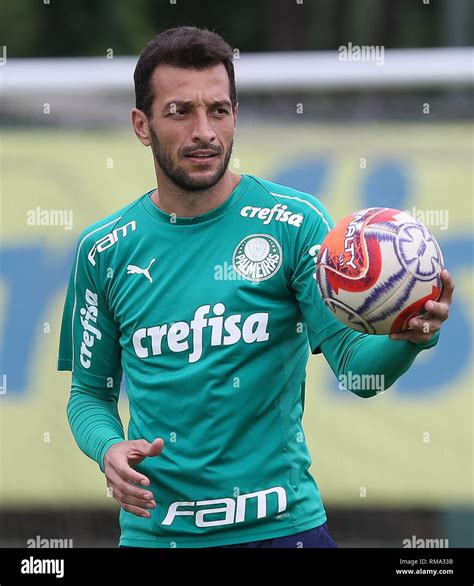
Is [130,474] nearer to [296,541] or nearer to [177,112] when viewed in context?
[296,541]

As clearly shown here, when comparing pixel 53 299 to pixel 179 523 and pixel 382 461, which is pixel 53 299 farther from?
pixel 179 523

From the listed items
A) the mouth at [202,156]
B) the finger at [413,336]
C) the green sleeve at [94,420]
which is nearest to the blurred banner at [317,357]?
the green sleeve at [94,420]

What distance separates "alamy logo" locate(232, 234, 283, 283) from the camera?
3.64m

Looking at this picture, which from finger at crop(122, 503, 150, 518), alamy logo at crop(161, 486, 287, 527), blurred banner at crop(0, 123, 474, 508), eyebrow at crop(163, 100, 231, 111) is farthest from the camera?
blurred banner at crop(0, 123, 474, 508)

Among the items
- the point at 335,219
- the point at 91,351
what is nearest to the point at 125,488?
the point at 91,351

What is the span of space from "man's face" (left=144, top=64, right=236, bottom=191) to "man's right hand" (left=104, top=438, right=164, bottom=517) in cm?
86

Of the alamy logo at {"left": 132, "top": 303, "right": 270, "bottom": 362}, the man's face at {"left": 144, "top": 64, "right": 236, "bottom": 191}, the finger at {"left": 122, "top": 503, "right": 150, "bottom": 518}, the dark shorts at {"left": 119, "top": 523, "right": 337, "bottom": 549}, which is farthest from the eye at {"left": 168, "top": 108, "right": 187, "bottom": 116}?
the dark shorts at {"left": 119, "top": 523, "right": 337, "bottom": 549}

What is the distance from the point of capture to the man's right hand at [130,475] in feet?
11.0

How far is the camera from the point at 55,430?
659cm

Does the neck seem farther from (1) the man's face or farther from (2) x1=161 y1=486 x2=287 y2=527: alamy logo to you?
(2) x1=161 y1=486 x2=287 y2=527: alamy logo

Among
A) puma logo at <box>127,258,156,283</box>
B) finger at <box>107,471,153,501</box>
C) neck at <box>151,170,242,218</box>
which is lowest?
finger at <box>107,471,153,501</box>
